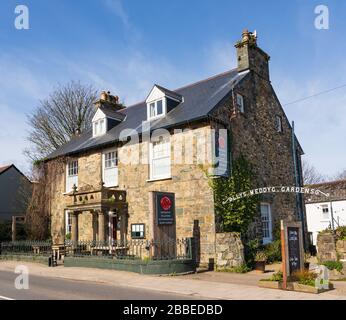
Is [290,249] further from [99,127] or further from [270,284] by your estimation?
[99,127]

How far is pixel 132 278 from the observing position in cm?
1421

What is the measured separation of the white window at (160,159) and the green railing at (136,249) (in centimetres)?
337

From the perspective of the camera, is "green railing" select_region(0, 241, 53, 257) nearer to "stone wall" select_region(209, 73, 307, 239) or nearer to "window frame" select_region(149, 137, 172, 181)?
"window frame" select_region(149, 137, 172, 181)

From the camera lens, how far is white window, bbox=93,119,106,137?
80.7 ft

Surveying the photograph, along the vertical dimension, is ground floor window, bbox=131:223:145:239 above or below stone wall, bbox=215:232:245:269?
above

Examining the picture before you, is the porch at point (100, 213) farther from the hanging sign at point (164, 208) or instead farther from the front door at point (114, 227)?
the hanging sign at point (164, 208)

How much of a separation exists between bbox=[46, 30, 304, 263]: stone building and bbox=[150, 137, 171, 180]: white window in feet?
0.16

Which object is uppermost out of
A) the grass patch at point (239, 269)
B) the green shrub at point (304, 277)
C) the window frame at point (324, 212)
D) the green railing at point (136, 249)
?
the window frame at point (324, 212)

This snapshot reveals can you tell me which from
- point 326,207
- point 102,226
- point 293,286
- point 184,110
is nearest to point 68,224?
point 102,226

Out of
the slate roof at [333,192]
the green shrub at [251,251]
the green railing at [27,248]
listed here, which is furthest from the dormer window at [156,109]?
the slate roof at [333,192]

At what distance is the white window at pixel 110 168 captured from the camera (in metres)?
22.1

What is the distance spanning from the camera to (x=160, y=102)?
838 inches

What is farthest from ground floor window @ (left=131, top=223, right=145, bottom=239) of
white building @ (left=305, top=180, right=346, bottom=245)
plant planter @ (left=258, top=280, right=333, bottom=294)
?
white building @ (left=305, top=180, right=346, bottom=245)
